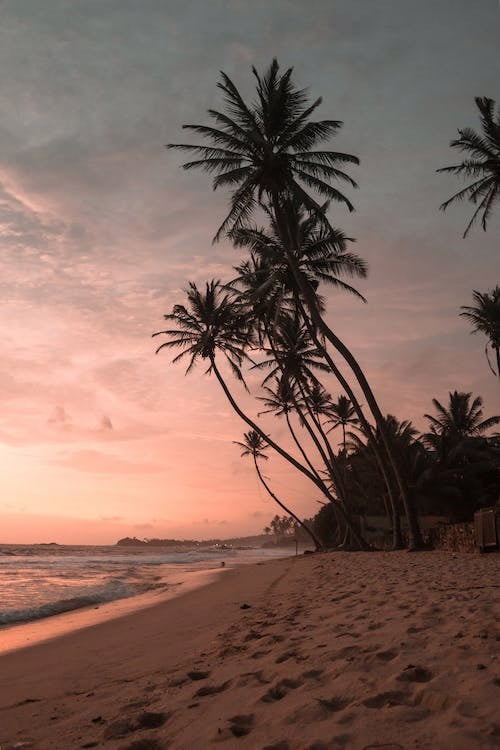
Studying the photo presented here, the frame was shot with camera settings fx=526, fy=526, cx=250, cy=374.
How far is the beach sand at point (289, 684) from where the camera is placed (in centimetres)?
252

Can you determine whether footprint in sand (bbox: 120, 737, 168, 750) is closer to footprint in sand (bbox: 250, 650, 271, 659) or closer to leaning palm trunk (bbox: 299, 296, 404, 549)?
footprint in sand (bbox: 250, 650, 271, 659)

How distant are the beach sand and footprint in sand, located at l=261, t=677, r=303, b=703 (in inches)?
0.4

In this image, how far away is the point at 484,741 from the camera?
219 cm

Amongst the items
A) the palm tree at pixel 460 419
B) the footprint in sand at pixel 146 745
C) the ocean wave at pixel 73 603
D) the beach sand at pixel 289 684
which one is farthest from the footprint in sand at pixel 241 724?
the palm tree at pixel 460 419

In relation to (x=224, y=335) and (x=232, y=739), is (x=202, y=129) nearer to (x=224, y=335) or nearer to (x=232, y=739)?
(x=224, y=335)

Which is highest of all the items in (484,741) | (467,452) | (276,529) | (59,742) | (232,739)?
(467,452)

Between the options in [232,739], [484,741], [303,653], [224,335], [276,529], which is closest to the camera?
[484,741]

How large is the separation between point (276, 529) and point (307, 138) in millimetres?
148797

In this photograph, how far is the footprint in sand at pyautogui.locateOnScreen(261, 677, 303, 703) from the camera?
3082mm

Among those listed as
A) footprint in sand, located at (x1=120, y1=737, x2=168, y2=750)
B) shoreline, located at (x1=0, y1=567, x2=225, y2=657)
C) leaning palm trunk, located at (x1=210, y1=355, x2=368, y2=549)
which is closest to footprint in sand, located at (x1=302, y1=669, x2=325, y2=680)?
footprint in sand, located at (x1=120, y1=737, x2=168, y2=750)

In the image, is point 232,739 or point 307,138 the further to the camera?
point 307,138

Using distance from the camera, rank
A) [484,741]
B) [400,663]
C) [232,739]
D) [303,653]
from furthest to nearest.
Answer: [303,653]
[400,663]
[232,739]
[484,741]

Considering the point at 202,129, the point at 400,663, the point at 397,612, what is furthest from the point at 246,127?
the point at 400,663

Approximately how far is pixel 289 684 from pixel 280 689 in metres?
0.10
